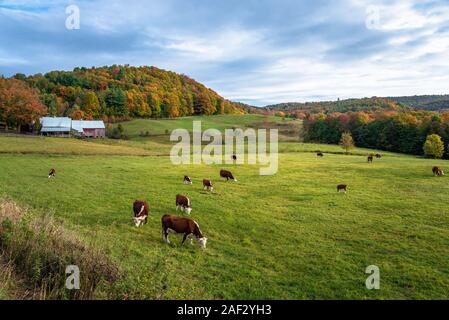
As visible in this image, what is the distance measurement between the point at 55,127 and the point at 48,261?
3375 inches

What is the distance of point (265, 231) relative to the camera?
15.3 m

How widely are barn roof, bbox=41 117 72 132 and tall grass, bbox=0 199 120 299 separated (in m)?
82.8

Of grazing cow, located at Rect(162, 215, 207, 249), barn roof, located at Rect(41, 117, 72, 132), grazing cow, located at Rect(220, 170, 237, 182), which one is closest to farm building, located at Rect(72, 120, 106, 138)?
barn roof, located at Rect(41, 117, 72, 132)

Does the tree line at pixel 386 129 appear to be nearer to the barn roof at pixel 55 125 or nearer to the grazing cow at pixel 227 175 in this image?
the grazing cow at pixel 227 175

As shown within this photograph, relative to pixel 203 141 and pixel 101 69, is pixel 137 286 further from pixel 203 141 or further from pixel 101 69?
pixel 101 69

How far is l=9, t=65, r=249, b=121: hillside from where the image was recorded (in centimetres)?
11775

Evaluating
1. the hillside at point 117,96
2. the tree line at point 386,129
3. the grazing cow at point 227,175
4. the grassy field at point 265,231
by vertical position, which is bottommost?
the grassy field at point 265,231

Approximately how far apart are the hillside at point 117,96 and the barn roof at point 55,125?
61.8 ft

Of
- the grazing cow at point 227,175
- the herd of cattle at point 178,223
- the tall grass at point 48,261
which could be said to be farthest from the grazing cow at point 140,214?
the grazing cow at point 227,175

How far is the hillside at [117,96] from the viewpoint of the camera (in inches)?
4636

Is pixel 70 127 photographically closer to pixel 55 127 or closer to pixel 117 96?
pixel 55 127

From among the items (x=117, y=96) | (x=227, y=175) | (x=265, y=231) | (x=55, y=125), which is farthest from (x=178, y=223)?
(x=117, y=96)

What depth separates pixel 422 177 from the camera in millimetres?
30891
